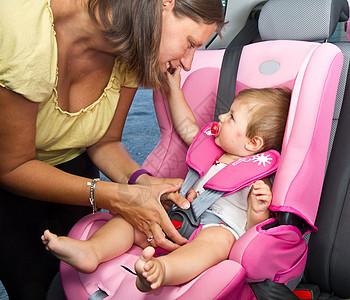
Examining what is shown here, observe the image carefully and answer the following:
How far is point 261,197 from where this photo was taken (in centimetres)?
121

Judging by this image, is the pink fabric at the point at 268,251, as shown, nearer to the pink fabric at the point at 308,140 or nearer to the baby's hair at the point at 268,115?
the pink fabric at the point at 308,140

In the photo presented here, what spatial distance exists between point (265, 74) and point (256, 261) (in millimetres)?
668

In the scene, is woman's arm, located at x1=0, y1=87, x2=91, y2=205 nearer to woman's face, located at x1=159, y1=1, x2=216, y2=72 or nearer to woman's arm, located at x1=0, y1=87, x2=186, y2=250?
woman's arm, located at x1=0, y1=87, x2=186, y2=250

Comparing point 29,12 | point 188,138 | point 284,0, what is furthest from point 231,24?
point 29,12

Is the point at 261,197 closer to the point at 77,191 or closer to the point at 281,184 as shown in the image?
the point at 281,184

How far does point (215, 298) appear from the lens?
98 cm

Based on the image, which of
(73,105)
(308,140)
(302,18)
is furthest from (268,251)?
(302,18)

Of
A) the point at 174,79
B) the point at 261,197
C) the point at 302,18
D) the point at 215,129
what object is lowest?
the point at 261,197

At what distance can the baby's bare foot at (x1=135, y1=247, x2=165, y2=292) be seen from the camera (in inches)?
37.1

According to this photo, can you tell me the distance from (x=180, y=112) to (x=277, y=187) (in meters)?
0.47

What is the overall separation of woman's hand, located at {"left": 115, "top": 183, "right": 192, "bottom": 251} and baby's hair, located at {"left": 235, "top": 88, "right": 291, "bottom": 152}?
383mm

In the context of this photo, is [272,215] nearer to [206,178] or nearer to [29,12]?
[206,178]

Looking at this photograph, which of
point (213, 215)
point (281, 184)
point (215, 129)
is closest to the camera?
point (281, 184)

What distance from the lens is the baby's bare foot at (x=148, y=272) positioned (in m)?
0.94
